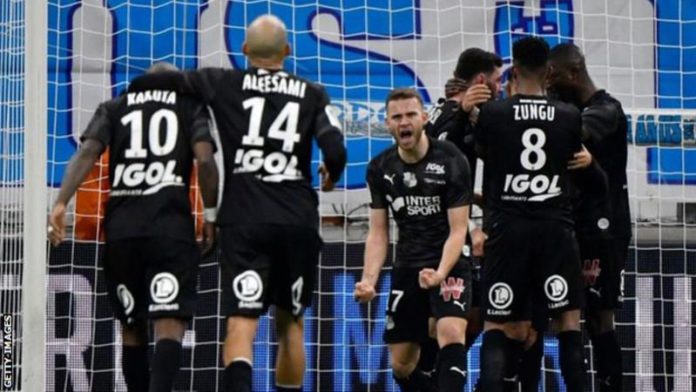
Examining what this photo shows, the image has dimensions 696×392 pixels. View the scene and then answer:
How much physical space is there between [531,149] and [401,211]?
2.79ft

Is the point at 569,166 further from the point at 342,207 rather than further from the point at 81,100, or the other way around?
the point at 81,100

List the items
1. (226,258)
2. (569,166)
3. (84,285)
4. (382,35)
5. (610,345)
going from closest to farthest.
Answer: (226,258), (569,166), (610,345), (84,285), (382,35)

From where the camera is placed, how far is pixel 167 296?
923 cm

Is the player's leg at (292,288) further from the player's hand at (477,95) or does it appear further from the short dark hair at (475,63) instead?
the short dark hair at (475,63)

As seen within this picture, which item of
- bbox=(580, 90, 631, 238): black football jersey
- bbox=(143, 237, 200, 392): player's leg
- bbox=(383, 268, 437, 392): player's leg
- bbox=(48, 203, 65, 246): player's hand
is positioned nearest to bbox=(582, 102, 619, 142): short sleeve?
bbox=(580, 90, 631, 238): black football jersey

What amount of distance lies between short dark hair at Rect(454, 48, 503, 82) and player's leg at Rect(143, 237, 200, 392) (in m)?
2.48

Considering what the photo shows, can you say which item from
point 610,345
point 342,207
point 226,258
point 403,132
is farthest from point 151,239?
point 342,207

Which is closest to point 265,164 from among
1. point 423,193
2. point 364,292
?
point 364,292

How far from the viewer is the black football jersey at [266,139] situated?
30.2 ft

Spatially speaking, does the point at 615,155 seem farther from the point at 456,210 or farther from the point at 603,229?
the point at 456,210

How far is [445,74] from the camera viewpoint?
1388 cm

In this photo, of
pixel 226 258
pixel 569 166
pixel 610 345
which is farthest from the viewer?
pixel 610 345

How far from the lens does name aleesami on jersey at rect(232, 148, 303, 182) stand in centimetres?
923

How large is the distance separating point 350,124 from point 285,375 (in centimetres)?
443
